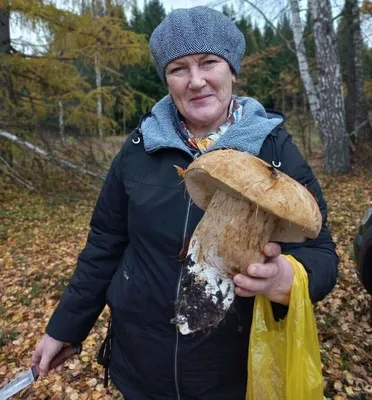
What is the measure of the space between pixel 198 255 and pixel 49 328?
945mm

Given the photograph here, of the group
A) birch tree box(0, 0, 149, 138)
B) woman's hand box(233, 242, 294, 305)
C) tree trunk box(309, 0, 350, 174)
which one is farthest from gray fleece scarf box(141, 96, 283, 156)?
tree trunk box(309, 0, 350, 174)

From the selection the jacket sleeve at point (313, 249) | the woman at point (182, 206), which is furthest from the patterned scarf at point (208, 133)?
the jacket sleeve at point (313, 249)

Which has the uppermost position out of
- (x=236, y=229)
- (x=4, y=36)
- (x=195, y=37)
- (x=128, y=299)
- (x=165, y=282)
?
(x=4, y=36)

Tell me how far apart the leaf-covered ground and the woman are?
1901 mm

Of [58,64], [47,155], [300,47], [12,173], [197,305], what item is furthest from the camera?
[58,64]

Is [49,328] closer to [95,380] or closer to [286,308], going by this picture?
[286,308]

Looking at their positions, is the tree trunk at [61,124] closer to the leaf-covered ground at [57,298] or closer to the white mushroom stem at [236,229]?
the leaf-covered ground at [57,298]

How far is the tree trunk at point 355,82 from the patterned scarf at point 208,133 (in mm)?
11311

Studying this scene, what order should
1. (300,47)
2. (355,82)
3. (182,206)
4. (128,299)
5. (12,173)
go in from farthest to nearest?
(355,82), (300,47), (12,173), (128,299), (182,206)

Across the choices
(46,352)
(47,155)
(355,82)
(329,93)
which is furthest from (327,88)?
(46,352)

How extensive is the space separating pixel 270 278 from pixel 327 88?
10.5 meters

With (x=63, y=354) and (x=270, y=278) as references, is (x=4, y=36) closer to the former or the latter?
(x=63, y=354)

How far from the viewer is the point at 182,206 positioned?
1560 mm

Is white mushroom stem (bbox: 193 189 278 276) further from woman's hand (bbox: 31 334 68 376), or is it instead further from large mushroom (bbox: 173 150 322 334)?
woman's hand (bbox: 31 334 68 376)
